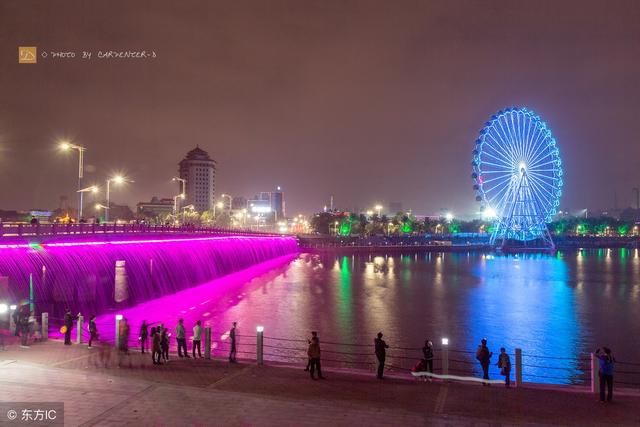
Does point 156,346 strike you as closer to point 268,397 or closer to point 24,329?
point 24,329

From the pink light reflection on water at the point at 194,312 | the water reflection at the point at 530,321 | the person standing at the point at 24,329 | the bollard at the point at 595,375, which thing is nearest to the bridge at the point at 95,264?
the pink light reflection on water at the point at 194,312

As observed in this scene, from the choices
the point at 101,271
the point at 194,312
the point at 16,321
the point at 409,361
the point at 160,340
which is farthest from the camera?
the point at 194,312

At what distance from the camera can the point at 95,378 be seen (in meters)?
13.6

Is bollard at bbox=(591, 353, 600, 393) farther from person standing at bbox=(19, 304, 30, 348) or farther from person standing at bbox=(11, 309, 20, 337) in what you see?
person standing at bbox=(11, 309, 20, 337)

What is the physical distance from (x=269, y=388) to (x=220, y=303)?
101 feet

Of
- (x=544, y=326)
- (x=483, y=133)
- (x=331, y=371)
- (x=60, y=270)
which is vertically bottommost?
(x=544, y=326)

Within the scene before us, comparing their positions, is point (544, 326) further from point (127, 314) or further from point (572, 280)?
point (572, 280)

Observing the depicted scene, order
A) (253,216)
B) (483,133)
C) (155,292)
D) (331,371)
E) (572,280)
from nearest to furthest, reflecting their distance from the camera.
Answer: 1. (331,371)
2. (155,292)
3. (572,280)
4. (483,133)
5. (253,216)

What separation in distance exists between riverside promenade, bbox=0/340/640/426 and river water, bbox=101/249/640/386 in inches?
130

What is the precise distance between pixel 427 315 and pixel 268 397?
1191 inches

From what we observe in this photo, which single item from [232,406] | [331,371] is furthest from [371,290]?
[232,406]

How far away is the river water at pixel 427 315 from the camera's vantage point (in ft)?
85.1

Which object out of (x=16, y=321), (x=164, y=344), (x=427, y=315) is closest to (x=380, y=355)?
(x=164, y=344)

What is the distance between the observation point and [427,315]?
133 ft
